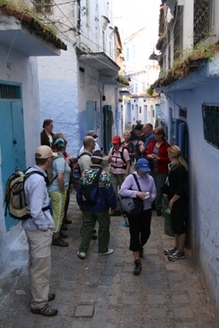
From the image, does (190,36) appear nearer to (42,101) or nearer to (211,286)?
(211,286)

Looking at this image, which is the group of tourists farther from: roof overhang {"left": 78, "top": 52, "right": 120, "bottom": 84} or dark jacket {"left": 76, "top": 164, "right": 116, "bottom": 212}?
roof overhang {"left": 78, "top": 52, "right": 120, "bottom": 84}

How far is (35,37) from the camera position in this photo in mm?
5570

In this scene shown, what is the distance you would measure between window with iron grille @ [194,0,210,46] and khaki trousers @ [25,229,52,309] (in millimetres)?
3805

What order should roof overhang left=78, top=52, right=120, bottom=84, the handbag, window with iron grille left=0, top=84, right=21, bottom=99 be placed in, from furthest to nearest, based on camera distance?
roof overhang left=78, top=52, right=120, bottom=84 → window with iron grille left=0, top=84, right=21, bottom=99 → the handbag

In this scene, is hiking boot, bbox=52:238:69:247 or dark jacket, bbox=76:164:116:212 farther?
hiking boot, bbox=52:238:69:247

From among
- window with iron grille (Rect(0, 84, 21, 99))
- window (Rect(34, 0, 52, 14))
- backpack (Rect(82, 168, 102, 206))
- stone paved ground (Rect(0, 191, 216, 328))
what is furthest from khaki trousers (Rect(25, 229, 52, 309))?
window (Rect(34, 0, 52, 14))

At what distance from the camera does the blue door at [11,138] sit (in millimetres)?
5863

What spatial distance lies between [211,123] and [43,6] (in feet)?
27.1

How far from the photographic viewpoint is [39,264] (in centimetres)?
454

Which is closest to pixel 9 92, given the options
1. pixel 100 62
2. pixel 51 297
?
pixel 51 297

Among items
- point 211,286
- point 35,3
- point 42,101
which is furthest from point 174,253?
point 35,3

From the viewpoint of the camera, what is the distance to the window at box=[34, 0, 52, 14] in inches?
437

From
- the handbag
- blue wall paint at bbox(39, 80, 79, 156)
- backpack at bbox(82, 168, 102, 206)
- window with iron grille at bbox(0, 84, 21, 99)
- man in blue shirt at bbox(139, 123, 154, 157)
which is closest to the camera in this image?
the handbag

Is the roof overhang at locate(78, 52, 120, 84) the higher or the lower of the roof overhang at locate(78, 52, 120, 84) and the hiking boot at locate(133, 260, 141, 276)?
the higher
